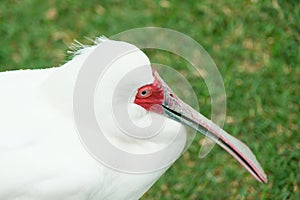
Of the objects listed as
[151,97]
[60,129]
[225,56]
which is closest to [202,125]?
[151,97]

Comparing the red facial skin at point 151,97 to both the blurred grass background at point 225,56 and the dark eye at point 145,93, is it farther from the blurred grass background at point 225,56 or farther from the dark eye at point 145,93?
the blurred grass background at point 225,56

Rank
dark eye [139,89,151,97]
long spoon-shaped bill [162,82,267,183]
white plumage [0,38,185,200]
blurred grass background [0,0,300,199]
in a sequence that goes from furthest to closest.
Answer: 1. blurred grass background [0,0,300,199]
2. long spoon-shaped bill [162,82,267,183]
3. dark eye [139,89,151,97]
4. white plumage [0,38,185,200]

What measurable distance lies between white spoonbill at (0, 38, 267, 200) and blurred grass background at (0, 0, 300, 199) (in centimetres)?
112

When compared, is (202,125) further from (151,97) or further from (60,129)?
(60,129)

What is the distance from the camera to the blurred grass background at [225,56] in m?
4.05

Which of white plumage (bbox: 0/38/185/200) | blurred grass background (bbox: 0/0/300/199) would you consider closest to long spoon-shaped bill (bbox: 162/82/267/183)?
white plumage (bbox: 0/38/185/200)

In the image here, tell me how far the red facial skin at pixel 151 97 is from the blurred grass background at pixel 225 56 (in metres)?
1.08

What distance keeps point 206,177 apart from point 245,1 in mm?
1513

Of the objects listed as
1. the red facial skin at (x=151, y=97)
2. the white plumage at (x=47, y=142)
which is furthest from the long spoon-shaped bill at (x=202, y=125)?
the white plumage at (x=47, y=142)

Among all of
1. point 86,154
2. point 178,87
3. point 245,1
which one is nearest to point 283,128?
point 178,87

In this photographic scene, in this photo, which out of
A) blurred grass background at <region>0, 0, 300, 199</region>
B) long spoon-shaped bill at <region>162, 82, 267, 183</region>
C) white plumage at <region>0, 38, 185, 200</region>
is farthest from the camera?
blurred grass background at <region>0, 0, 300, 199</region>

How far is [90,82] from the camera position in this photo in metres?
2.77

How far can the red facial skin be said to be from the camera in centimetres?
290

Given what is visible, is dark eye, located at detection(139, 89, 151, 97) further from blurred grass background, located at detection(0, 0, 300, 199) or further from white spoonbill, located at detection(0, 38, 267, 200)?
blurred grass background, located at detection(0, 0, 300, 199)
